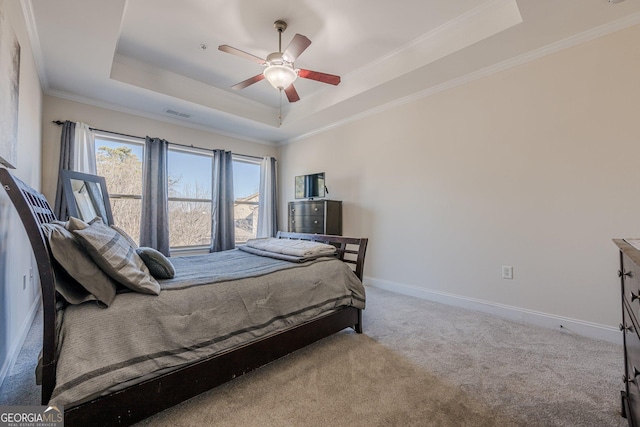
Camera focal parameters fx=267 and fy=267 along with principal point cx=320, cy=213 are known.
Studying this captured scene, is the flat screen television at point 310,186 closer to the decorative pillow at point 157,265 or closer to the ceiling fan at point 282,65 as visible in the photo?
the ceiling fan at point 282,65

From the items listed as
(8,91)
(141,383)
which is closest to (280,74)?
(8,91)

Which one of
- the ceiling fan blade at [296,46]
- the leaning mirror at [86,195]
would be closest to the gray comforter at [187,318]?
the ceiling fan blade at [296,46]

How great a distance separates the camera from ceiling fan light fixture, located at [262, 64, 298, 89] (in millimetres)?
2514

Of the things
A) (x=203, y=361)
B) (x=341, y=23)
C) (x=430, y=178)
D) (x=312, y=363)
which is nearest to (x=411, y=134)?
(x=430, y=178)

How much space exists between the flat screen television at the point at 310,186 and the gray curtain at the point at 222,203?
48.5 inches

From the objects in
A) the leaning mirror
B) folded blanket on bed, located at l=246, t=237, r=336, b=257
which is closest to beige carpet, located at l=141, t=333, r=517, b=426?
folded blanket on bed, located at l=246, t=237, r=336, b=257

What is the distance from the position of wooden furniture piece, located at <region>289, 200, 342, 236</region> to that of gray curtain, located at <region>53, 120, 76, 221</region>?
9.78 feet

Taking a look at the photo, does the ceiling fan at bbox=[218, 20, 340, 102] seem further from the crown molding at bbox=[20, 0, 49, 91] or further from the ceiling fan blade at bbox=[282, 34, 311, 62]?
the crown molding at bbox=[20, 0, 49, 91]

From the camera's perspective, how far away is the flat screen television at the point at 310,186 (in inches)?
173

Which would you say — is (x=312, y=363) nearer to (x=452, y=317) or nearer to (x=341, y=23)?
(x=452, y=317)

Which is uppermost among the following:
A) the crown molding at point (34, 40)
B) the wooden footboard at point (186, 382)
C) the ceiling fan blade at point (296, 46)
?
the crown molding at point (34, 40)

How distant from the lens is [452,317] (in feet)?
9.04

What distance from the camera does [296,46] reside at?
2.29m

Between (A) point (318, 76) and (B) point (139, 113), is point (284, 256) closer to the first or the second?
(A) point (318, 76)
